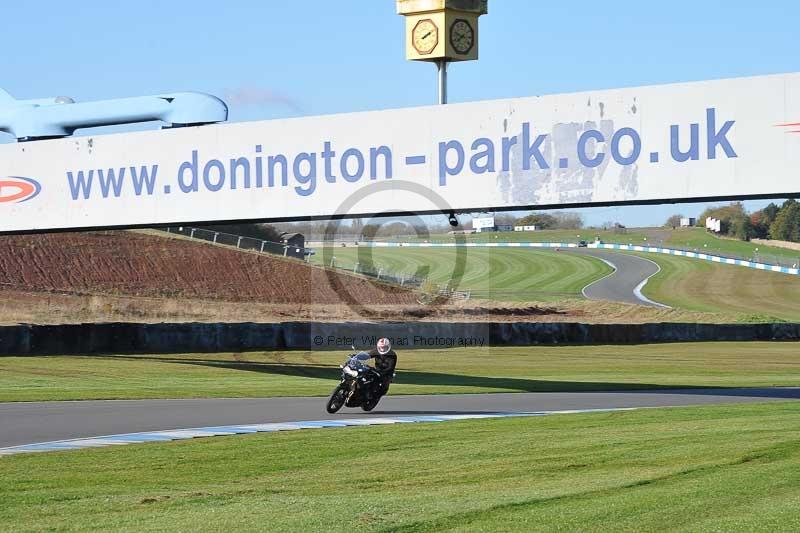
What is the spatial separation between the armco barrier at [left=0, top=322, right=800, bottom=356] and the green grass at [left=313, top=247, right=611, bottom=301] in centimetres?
3012

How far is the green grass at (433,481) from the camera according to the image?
32.8 feet

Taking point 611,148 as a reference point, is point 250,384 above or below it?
below

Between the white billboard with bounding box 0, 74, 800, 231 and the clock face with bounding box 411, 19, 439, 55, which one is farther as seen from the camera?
the clock face with bounding box 411, 19, 439, 55

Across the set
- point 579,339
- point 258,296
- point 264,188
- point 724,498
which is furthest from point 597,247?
point 724,498

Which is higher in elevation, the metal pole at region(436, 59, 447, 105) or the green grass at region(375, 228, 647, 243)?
the metal pole at region(436, 59, 447, 105)

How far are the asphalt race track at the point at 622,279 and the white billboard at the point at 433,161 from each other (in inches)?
2161

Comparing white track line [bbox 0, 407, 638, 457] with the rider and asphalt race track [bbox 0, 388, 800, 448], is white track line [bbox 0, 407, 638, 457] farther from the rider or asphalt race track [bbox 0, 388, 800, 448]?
the rider

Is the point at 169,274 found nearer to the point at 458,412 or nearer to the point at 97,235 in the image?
the point at 97,235

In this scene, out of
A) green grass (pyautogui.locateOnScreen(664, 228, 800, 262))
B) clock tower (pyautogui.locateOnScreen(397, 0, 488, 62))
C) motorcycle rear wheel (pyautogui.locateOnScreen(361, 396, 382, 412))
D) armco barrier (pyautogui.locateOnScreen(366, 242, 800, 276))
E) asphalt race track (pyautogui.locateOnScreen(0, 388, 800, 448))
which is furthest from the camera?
green grass (pyautogui.locateOnScreen(664, 228, 800, 262))

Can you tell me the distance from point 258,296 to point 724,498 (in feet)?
215

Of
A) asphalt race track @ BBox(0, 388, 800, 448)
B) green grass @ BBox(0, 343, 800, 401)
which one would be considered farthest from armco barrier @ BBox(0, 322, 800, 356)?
asphalt race track @ BBox(0, 388, 800, 448)

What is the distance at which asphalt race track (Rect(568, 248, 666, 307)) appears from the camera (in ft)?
276

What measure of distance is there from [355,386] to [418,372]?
14216 mm

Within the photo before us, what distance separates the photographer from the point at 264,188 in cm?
2572
